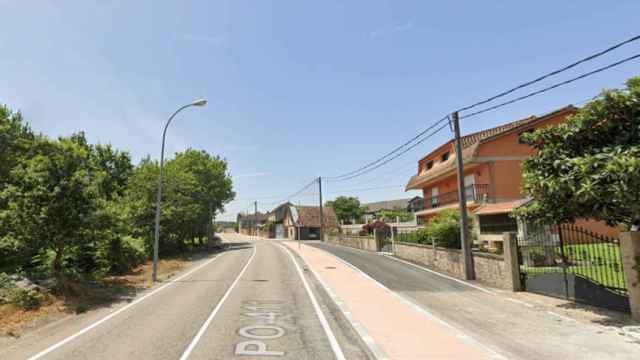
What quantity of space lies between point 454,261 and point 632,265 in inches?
368

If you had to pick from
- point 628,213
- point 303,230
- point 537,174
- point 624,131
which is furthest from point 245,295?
point 303,230

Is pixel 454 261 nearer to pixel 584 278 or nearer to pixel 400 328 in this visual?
pixel 584 278

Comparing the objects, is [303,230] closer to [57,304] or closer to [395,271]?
[395,271]

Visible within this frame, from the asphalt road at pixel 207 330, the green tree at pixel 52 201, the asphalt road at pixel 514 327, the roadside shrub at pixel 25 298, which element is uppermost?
the green tree at pixel 52 201

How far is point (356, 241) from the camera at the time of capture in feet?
122

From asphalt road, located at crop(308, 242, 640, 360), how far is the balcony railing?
13431 millimetres

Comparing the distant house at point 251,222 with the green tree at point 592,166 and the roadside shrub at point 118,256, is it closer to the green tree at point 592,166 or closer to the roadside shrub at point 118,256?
the roadside shrub at point 118,256

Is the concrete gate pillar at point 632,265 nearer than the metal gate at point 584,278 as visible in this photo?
Yes

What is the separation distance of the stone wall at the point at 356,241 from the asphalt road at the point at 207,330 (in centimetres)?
1925

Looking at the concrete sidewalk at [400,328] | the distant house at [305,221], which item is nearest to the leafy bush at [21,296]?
the concrete sidewalk at [400,328]

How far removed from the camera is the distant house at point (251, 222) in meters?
108

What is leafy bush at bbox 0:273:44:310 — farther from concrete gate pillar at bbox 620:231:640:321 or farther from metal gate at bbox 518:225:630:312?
concrete gate pillar at bbox 620:231:640:321

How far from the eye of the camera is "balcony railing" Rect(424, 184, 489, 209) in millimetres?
26188

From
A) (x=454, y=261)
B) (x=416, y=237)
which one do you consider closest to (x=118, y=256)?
(x=454, y=261)
